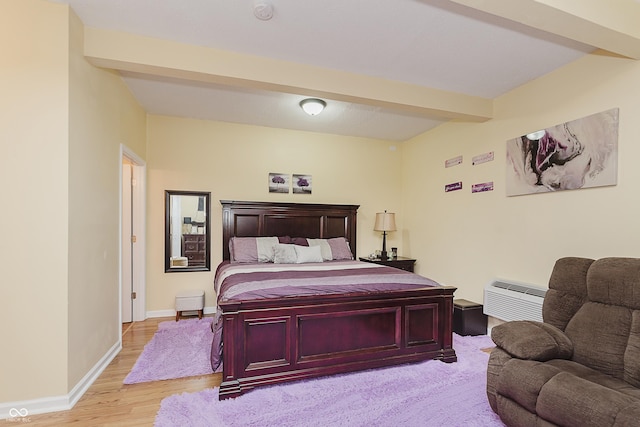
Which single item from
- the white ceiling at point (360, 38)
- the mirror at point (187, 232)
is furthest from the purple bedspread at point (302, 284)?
the white ceiling at point (360, 38)

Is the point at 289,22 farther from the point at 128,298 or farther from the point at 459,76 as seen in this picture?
the point at 128,298

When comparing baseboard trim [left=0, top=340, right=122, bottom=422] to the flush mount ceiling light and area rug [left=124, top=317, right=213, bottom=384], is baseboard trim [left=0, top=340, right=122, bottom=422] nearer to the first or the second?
area rug [left=124, top=317, right=213, bottom=384]

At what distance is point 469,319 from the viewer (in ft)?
11.3

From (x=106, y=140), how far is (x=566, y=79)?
428 cm

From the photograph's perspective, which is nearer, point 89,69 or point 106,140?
point 89,69

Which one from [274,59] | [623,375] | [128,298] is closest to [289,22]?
[274,59]

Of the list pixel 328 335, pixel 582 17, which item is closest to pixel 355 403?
pixel 328 335

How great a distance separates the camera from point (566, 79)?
9.14 ft

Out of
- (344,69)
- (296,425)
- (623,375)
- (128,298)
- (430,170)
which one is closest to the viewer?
(623,375)

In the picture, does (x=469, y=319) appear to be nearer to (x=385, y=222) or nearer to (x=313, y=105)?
(x=385, y=222)

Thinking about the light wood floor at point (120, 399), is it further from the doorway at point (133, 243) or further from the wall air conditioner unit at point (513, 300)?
the wall air conditioner unit at point (513, 300)

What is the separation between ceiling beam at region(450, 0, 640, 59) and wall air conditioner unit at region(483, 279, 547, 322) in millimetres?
2102

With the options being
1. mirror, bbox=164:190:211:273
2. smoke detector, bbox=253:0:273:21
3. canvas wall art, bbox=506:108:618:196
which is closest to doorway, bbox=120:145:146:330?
mirror, bbox=164:190:211:273

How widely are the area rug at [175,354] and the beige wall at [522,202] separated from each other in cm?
322
